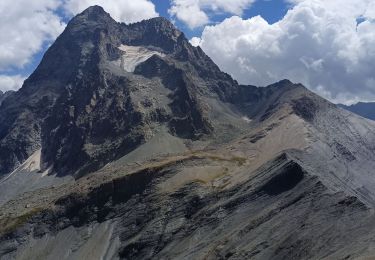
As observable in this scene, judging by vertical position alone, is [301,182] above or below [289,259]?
above

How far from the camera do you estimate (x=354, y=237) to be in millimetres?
146000

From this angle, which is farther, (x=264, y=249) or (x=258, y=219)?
(x=258, y=219)

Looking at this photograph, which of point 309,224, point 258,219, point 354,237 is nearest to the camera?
point 354,237

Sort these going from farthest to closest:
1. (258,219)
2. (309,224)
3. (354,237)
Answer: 1. (258,219)
2. (309,224)
3. (354,237)

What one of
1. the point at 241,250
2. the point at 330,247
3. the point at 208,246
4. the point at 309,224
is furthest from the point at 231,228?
the point at 330,247

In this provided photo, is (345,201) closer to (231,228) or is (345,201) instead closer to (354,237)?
(354,237)

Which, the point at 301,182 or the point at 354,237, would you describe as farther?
the point at 301,182

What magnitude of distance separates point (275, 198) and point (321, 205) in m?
25.6

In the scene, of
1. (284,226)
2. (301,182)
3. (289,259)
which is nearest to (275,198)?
(301,182)

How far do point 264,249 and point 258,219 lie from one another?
2155cm

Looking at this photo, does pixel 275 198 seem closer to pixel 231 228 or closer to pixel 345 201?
pixel 231 228

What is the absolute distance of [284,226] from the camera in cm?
17300

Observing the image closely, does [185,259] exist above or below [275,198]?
below

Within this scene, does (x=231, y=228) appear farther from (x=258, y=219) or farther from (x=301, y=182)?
(x=301, y=182)
